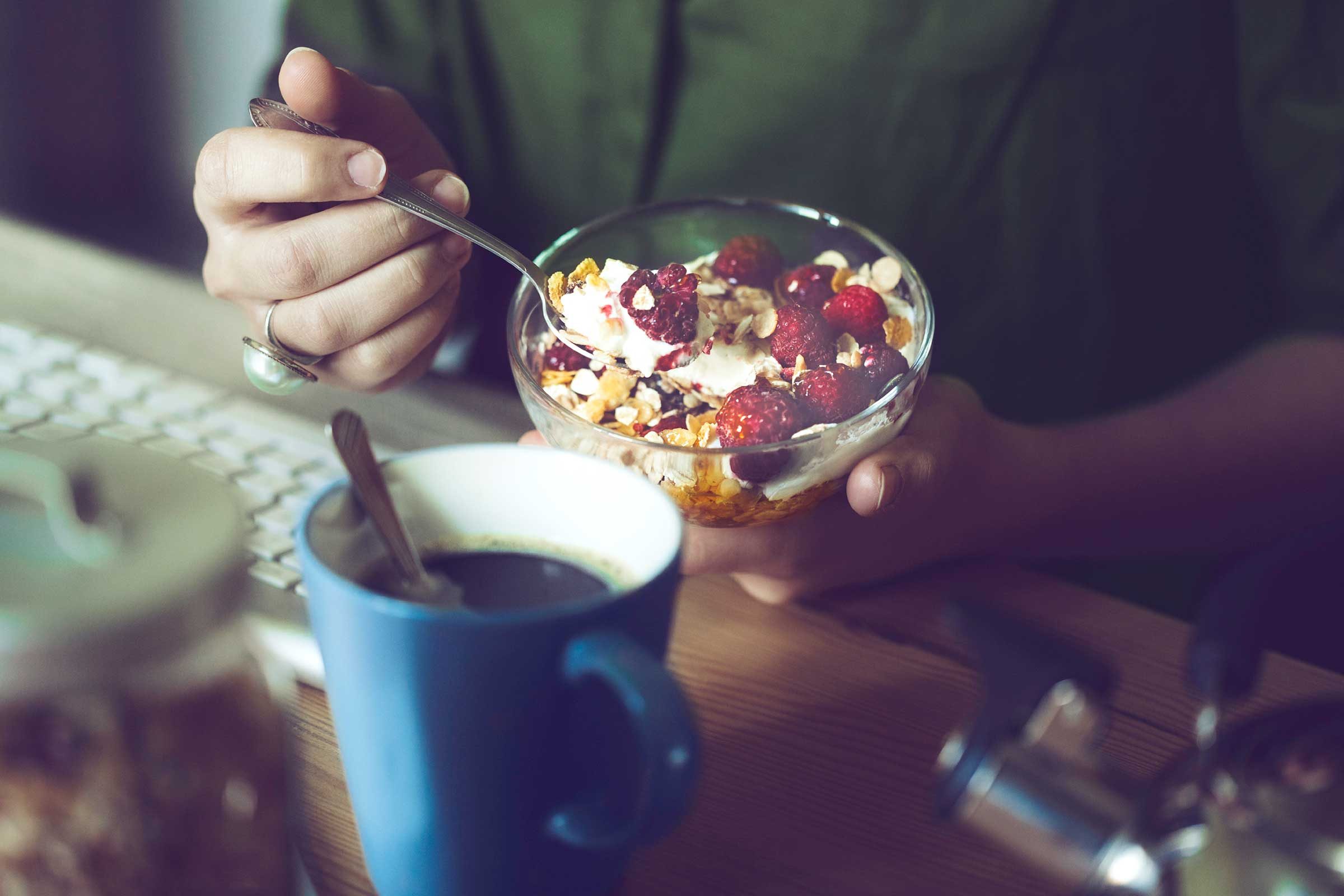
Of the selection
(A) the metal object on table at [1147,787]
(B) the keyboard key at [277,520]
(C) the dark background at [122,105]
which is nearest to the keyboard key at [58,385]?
(B) the keyboard key at [277,520]

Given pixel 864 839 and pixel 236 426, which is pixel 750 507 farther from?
pixel 236 426

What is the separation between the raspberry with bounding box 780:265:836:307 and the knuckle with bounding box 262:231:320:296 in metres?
0.28

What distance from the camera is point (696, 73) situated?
3.24 ft

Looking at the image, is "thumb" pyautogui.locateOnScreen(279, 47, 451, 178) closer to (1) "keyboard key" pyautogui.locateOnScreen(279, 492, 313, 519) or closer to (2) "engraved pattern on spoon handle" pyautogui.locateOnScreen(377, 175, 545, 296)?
(2) "engraved pattern on spoon handle" pyautogui.locateOnScreen(377, 175, 545, 296)

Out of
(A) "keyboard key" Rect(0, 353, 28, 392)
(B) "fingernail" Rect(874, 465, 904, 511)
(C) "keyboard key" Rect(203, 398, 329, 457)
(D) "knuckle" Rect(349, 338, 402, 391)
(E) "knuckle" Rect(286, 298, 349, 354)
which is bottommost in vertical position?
(C) "keyboard key" Rect(203, 398, 329, 457)

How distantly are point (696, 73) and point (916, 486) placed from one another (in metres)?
0.57

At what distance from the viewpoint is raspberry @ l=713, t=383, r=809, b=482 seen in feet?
1.68

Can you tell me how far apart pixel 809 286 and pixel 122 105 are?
2.11m

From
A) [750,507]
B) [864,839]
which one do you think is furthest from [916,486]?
[864,839]

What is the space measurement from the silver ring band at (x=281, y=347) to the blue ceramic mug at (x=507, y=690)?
332 mm

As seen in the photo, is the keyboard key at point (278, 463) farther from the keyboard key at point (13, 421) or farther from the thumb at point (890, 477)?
the thumb at point (890, 477)

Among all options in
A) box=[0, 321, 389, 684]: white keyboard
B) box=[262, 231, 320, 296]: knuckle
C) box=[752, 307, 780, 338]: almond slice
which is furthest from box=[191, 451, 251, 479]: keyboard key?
box=[752, 307, 780, 338]: almond slice

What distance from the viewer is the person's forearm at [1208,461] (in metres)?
0.82

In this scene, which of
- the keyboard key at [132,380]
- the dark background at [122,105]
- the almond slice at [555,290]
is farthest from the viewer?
the dark background at [122,105]
